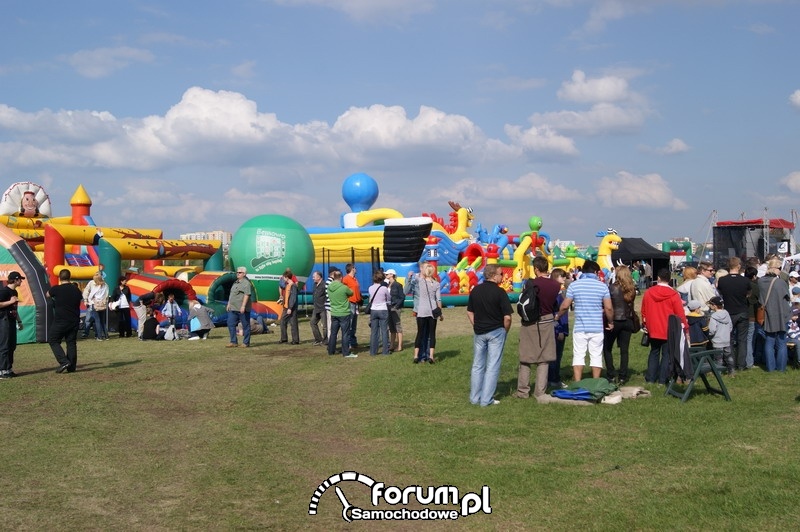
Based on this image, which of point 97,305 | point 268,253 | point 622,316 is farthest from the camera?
point 268,253

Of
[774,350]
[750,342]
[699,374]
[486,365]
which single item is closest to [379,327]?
[486,365]

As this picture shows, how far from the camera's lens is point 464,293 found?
2792cm

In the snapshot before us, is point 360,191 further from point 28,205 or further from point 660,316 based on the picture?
point 660,316

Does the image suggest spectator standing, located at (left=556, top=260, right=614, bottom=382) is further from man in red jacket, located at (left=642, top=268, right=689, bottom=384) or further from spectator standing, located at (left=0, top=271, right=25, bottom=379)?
spectator standing, located at (left=0, top=271, right=25, bottom=379)

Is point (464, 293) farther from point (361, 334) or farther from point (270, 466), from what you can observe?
point (270, 466)

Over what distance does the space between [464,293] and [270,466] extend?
21.4 m

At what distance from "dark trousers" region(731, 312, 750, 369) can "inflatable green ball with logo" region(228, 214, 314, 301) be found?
45.3 ft

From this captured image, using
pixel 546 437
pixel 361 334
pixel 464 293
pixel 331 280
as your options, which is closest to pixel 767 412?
pixel 546 437

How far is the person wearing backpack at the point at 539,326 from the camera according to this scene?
940 cm

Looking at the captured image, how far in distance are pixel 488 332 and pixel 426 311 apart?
4.08 meters

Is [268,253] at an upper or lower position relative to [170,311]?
upper

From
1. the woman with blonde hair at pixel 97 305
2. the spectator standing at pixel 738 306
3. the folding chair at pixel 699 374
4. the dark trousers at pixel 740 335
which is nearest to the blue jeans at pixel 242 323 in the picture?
the woman with blonde hair at pixel 97 305

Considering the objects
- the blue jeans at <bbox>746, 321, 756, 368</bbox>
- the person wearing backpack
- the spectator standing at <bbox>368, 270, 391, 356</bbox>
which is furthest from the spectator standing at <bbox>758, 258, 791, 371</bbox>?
the spectator standing at <bbox>368, 270, 391, 356</bbox>

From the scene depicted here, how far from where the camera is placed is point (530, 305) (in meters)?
9.40
